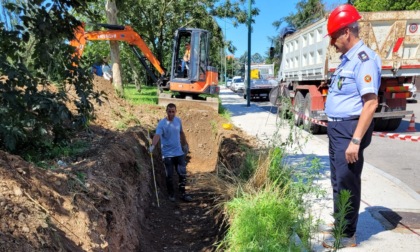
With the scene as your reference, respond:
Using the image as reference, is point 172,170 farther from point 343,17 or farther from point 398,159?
point 398,159

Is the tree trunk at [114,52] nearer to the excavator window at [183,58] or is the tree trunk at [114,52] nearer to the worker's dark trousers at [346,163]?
the excavator window at [183,58]

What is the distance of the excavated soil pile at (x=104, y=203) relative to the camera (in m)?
2.65

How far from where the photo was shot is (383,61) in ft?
30.9

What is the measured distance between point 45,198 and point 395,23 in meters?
9.38

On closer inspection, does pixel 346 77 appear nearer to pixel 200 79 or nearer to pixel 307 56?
pixel 307 56

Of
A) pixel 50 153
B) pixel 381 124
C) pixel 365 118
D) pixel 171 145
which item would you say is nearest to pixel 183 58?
pixel 381 124

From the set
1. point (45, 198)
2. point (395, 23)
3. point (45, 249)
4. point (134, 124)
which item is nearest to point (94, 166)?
point (45, 198)

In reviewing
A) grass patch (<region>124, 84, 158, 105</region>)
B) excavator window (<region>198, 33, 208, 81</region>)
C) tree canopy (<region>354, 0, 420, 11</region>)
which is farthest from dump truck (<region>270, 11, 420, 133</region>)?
tree canopy (<region>354, 0, 420, 11</region>)

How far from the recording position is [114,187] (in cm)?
426

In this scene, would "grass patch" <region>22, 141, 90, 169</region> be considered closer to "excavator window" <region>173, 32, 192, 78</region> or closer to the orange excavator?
the orange excavator

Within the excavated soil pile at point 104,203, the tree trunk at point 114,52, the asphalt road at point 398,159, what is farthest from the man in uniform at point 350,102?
the tree trunk at point 114,52

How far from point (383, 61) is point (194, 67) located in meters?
6.45

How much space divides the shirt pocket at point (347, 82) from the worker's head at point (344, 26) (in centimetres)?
24

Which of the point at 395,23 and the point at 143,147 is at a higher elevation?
the point at 395,23
